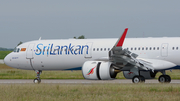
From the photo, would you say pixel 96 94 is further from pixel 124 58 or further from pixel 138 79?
pixel 138 79

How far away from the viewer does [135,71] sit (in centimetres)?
2139

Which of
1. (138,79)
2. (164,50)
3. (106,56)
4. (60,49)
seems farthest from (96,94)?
(60,49)

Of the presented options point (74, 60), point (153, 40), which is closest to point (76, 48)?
point (74, 60)

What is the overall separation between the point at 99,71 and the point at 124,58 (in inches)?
77.8

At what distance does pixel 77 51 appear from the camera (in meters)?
23.8

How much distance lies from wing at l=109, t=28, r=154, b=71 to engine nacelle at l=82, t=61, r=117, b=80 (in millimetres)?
727

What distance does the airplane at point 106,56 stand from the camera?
2039cm

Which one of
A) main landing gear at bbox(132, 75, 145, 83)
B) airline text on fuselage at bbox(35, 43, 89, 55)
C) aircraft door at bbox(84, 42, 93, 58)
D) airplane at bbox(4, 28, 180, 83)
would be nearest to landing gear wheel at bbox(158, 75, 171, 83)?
airplane at bbox(4, 28, 180, 83)

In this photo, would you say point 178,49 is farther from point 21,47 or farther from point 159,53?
point 21,47

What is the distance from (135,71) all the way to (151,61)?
53.9 inches

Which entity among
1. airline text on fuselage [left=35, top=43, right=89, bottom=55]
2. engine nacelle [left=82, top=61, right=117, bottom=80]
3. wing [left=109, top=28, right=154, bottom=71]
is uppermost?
airline text on fuselage [left=35, top=43, right=89, bottom=55]

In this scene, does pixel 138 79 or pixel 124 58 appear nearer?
pixel 124 58

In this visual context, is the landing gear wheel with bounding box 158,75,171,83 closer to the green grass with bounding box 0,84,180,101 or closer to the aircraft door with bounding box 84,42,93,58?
the aircraft door with bounding box 84,42,93,58

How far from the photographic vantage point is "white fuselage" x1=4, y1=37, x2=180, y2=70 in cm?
2173
